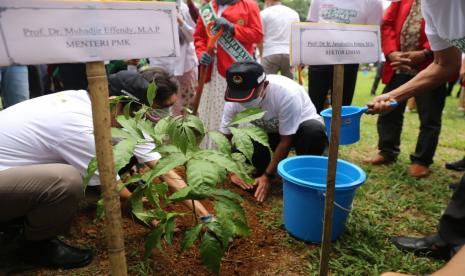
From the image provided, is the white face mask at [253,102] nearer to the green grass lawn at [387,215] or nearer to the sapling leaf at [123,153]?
the green grass lawn at [387,215]

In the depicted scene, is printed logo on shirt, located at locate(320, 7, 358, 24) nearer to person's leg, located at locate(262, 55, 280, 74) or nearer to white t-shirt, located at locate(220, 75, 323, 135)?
white t-shirt, located at locate(220, 75, 323, 135)

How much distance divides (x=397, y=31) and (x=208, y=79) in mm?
1597

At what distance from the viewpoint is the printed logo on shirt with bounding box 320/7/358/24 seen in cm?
268

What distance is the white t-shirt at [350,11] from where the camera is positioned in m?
2.68

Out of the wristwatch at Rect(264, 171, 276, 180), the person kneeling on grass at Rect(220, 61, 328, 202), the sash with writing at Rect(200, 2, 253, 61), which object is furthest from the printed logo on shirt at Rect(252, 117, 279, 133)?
the sash with writing at Rect(200, 2, 253, 61)

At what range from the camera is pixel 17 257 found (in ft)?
5.51

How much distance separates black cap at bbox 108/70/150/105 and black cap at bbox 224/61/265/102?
0.59 meters

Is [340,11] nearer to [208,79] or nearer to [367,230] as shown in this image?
[208,79]

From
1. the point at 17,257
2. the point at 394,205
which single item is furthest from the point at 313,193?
the point at 17,257

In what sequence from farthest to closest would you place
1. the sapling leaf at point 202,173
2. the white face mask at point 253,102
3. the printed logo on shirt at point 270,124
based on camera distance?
the printed logo on shirt at point 270,124 → the white face mask at point 253,102 → the sapling leaf at point 202,173

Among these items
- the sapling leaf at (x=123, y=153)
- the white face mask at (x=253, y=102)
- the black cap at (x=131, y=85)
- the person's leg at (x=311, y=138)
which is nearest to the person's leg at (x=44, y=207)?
the black cap at (x=131, y=85)

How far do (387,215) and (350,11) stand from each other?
1.53 meters

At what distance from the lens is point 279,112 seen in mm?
2379

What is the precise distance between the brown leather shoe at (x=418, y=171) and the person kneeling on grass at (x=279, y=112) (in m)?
0.90
